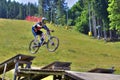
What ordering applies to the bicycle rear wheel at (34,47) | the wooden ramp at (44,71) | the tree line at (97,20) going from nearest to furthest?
the wooden ramp at (44,71) < the bicycle rear wheel at (34,47) < the tree line at (97,20)

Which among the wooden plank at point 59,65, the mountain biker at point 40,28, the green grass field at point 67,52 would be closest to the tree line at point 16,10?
the green grass field at point 67,52

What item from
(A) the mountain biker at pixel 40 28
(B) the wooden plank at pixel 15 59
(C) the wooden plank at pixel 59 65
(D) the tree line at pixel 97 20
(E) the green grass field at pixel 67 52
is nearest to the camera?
(C) the wooden plank at pixel 59 65

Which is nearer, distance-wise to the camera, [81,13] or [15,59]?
[15,59]

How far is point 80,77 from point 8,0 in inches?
6745

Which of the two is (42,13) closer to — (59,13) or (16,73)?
(59,13)

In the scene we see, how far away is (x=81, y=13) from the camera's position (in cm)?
13488

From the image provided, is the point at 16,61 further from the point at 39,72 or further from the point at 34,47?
the point at 34,47

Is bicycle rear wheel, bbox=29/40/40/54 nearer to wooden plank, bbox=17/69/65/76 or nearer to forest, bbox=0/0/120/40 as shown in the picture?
wooden plank, bbox=17/69/65/76

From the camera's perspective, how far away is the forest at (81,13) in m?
81.9

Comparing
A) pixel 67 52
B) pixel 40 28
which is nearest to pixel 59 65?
pixel 40 28

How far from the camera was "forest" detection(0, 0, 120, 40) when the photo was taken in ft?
269

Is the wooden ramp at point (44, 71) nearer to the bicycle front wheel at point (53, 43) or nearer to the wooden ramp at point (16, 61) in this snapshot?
the wooden ramp at point (16, 61)

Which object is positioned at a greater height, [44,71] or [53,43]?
[53,43]

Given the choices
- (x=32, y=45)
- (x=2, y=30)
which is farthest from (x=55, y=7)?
(x=32, y=45)
